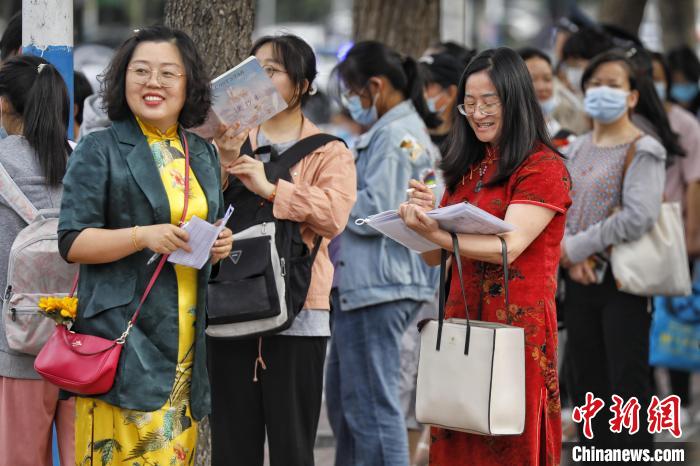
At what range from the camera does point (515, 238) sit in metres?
3.98

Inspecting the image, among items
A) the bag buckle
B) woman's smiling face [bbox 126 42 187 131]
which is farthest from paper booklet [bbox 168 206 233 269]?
woman's smiling face [bbox 126 42 187 131]

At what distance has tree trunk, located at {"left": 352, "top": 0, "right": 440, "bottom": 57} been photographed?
9.17 m

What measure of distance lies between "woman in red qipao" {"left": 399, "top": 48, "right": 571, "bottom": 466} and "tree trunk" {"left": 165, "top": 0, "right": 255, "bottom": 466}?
60.8 inches

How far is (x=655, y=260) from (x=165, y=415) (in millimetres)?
3345

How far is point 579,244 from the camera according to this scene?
617 centimetres

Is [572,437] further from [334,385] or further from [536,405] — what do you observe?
[536,405]

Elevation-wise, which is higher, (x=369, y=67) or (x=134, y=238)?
(x=369, y=67)

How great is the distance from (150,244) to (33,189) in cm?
92

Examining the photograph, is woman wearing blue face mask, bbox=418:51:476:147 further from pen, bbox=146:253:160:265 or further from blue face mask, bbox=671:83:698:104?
pen, bbox=146:253:160:265

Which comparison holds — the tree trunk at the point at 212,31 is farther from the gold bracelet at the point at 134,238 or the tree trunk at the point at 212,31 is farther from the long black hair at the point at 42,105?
the gold bracelet at the point at 134,238

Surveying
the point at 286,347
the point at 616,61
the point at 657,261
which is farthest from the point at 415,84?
the point at 286,347

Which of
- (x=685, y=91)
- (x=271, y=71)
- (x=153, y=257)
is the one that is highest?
(x=685, y=91)

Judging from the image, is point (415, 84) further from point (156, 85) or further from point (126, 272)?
point (126, 272)

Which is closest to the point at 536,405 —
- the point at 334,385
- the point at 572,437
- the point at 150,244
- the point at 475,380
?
the point at 475,380
